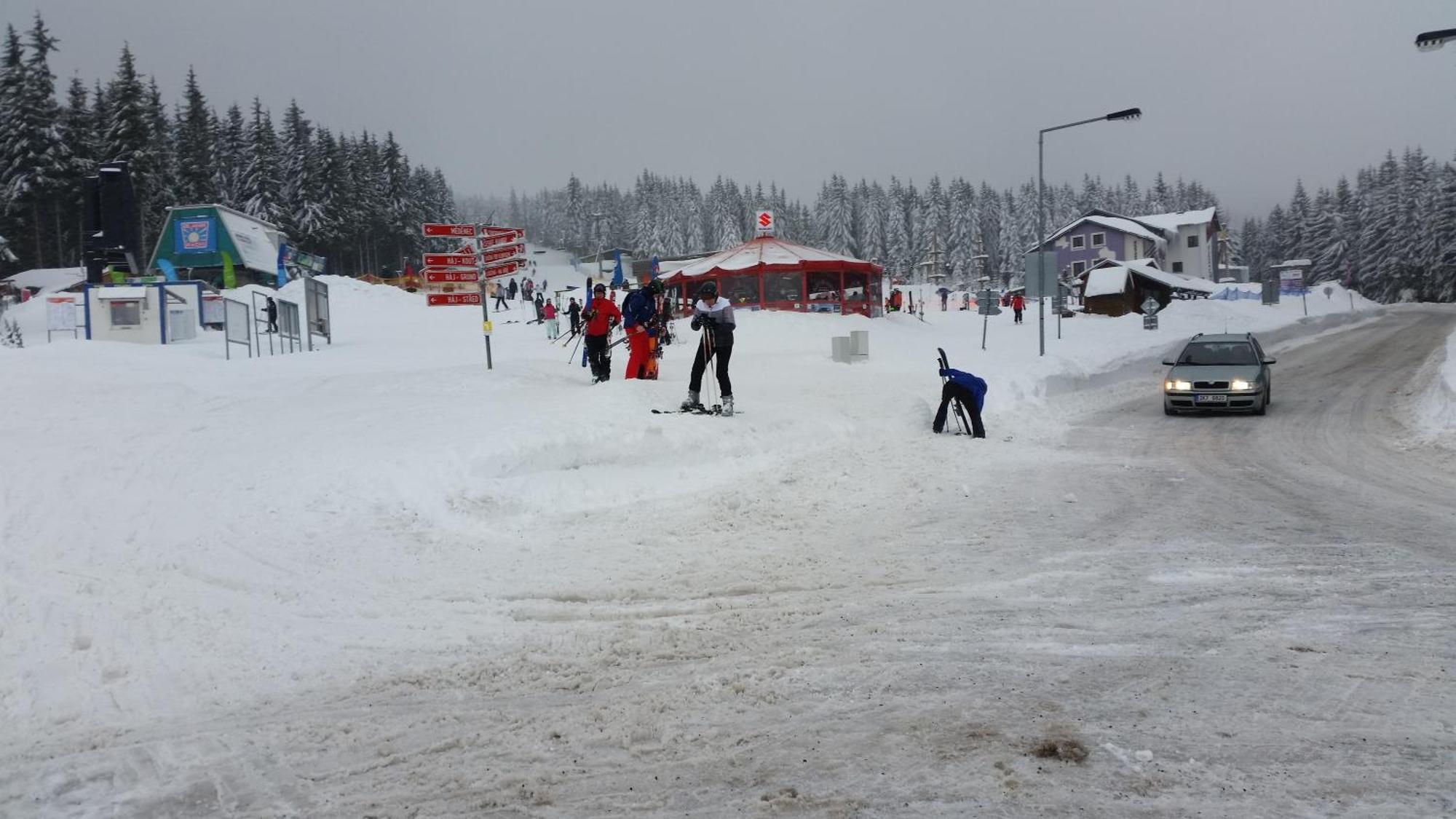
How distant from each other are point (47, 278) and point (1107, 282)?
65.4m

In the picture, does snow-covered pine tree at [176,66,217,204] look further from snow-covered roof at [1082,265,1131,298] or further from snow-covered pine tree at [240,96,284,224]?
snow-covered roof at [1082,265,1131,298]

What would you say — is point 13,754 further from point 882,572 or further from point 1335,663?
point 1335,663

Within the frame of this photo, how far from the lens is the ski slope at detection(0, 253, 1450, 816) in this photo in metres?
3.98

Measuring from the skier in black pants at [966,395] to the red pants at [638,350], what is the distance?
16.5 feet

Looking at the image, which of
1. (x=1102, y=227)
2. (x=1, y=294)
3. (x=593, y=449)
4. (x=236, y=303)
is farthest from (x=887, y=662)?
(x=1102, y=227)

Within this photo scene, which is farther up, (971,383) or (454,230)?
(454,230)

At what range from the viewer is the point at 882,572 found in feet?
22.2

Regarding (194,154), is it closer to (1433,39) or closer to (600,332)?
(600,332)

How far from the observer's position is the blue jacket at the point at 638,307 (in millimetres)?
15125

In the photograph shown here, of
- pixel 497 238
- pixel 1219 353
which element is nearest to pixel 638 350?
pixel 497 238

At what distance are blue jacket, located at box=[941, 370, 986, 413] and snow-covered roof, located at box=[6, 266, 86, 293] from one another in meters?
53.8

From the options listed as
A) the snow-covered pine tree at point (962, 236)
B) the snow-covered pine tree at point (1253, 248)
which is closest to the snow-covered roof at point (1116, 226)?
the snow-covered pine tree at point (962, 236)

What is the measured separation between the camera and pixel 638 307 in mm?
15117

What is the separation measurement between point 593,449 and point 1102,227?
77.5 metres
